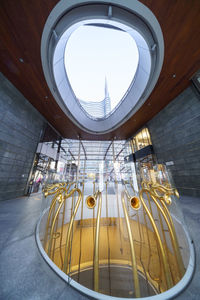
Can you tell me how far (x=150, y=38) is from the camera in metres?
4.05

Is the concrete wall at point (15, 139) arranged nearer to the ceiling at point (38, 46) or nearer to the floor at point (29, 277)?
the ceiling at point (38, 46)

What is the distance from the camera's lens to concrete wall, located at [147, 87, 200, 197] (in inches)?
229

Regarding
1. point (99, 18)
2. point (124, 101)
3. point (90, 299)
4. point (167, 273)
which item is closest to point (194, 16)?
point (99, 18)

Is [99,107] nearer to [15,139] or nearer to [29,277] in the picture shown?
[15,139]

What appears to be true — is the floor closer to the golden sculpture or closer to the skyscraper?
the golden sculpture

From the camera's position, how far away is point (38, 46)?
4.08 metres

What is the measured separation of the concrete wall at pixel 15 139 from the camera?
5.33 m

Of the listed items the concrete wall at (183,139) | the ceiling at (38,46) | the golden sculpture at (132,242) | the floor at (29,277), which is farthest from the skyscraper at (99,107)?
the floor at (29,277)

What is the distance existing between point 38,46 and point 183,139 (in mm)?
9113

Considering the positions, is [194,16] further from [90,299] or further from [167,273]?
[90,299]

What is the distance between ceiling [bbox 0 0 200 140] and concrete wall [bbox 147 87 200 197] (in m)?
0.87

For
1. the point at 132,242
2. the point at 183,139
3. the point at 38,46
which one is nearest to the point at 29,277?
the point at 132,242

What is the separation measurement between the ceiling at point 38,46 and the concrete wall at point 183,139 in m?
0.87

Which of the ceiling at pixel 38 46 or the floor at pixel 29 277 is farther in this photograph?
the ceiling at pixel 38 46
